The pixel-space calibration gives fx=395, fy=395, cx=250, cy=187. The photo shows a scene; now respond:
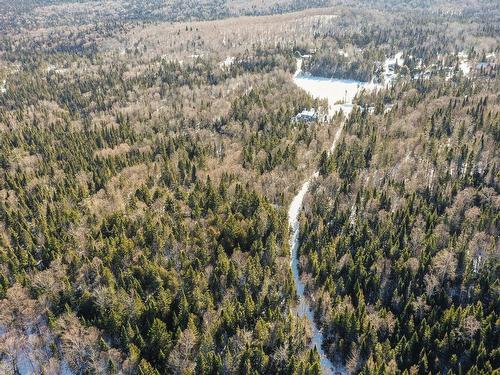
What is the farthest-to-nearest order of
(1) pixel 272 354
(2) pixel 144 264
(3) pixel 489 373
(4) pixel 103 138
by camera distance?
(4) pixel 103 138
(2) pixel 144 264
(1) pixel 272 354
(3) pixel 489 373

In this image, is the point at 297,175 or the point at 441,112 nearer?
the point at 297,175

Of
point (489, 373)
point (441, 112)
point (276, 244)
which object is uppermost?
point (441, 112)

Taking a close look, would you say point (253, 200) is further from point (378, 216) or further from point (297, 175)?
point (378, 216)

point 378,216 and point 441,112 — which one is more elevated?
point 441,112

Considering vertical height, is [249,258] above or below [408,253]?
above

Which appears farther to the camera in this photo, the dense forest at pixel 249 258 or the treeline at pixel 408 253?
the treeline at pixel 408 253

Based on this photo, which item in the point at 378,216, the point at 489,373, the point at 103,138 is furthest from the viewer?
the point at 103,138

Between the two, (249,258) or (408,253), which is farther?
(408,253)

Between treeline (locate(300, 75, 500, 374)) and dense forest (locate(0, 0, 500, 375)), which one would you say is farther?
treeline (locate(300, 75, 500, 374))

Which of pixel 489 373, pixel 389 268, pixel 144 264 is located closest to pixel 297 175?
pixel 389 268

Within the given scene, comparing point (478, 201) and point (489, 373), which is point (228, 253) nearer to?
point (489, 373)
